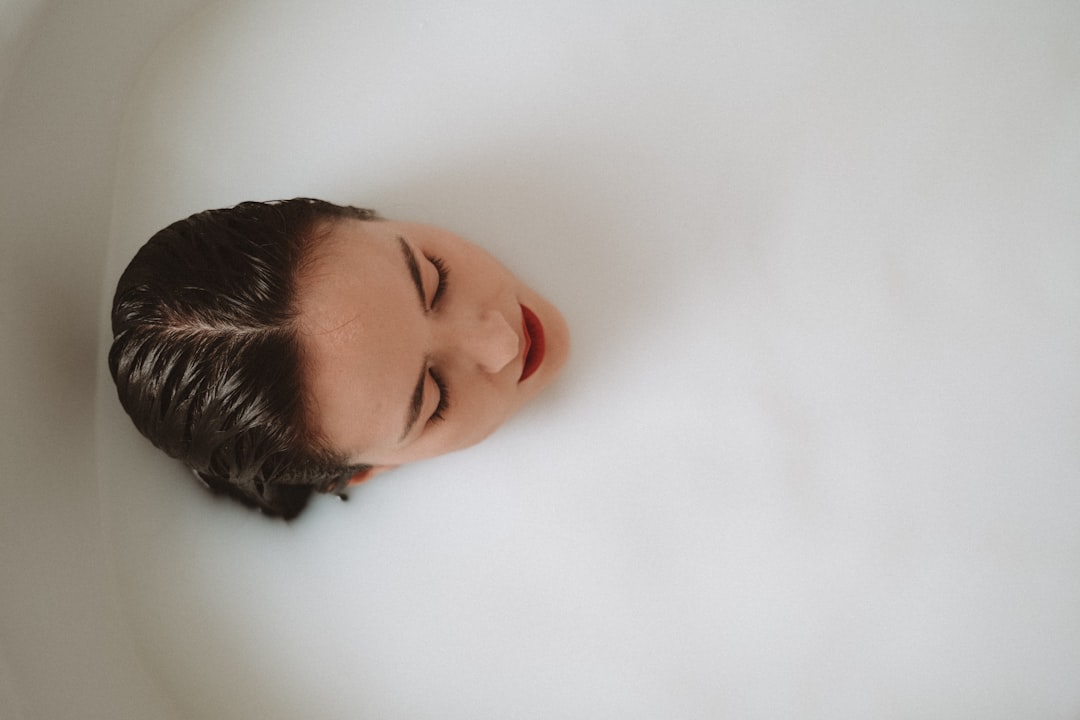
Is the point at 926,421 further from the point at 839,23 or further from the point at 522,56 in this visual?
the point at 522,56

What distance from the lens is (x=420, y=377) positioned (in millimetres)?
641

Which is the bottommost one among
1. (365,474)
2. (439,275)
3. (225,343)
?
(365,474)

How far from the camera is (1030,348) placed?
2.72ft

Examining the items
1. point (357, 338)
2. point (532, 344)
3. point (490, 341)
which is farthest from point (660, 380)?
point (357, 338)

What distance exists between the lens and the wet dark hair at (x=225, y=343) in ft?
1.96

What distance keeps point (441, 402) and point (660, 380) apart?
1.00ft

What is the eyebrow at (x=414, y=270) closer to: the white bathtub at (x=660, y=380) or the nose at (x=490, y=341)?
the nose at (x=490, y=341)

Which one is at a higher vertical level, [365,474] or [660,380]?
[660,380]

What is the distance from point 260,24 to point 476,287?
1.66 ft

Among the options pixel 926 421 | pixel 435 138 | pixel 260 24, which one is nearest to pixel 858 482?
pixel 926 421

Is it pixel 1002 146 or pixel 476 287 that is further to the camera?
pixel 1002 146

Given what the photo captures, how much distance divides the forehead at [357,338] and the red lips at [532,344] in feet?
0.63

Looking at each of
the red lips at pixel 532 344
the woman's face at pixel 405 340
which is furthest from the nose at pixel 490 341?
the red lips at pixel 532 344

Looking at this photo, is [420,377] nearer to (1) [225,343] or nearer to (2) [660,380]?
(1) [225,343]
